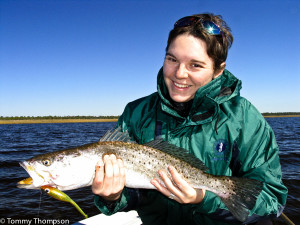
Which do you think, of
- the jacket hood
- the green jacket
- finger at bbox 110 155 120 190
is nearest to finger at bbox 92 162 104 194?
finger at bbox 110 155 120 190

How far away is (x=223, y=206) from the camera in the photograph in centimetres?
308

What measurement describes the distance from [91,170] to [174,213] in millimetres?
1387

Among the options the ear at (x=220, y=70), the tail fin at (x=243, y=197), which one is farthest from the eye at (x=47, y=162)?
the ear at (x=220, y=70)

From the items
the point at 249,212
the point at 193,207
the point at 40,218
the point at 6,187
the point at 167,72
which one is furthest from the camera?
the point at 6,187

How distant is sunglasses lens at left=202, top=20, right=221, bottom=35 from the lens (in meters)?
3.34

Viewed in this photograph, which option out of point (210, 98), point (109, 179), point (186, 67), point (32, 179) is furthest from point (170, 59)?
point (32, 179)

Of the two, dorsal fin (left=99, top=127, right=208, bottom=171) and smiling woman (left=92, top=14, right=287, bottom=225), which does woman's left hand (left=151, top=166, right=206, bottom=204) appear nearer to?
smiling woman (left=92, top=14, right=287, bottom=225)

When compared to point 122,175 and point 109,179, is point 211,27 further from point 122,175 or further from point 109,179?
point 109,179

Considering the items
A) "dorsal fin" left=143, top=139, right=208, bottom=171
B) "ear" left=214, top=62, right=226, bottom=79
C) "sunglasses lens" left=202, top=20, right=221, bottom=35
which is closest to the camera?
"dorsal fin" left=143, top=139, right=208, bottom=171

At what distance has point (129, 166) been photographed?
3.28 meters

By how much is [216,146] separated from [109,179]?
1590 mm

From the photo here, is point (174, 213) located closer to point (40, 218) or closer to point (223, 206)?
point (223, 206)

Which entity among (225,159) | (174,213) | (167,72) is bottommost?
(174,213)

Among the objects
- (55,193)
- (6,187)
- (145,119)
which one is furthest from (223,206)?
(6,187)
